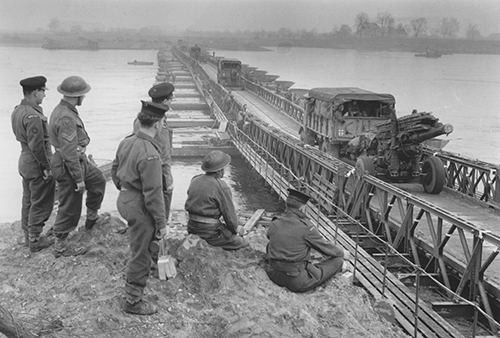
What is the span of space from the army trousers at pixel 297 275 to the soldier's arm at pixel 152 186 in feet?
6.03

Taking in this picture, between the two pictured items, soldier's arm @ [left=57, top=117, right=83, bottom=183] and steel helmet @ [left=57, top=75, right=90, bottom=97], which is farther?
steel helmet @ [left=57, top=75, right=90, bottom=97]

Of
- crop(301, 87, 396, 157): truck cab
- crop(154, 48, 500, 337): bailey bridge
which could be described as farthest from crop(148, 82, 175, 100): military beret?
crop(301, 87, 396, 157): truck cab

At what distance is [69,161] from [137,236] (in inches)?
68.0

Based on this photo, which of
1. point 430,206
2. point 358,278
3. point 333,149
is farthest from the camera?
point 333,149

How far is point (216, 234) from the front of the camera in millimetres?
7047

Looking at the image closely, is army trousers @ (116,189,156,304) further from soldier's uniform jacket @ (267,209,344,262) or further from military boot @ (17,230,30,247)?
military boot @ (17,230,30,247)

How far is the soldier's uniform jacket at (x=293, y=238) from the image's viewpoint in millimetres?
6242

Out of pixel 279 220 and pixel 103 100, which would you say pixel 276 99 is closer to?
pixel 103 100

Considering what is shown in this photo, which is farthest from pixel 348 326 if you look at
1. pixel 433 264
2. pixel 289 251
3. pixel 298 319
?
pixel 433 264

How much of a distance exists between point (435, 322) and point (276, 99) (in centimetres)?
2662

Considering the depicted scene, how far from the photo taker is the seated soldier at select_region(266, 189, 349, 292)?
20.5 ft

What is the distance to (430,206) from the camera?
9109 mm

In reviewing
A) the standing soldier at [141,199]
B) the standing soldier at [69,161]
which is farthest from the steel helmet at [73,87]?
the standing soldier at [141,199]

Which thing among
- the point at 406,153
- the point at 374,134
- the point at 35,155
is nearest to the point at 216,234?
the point at 35,155
